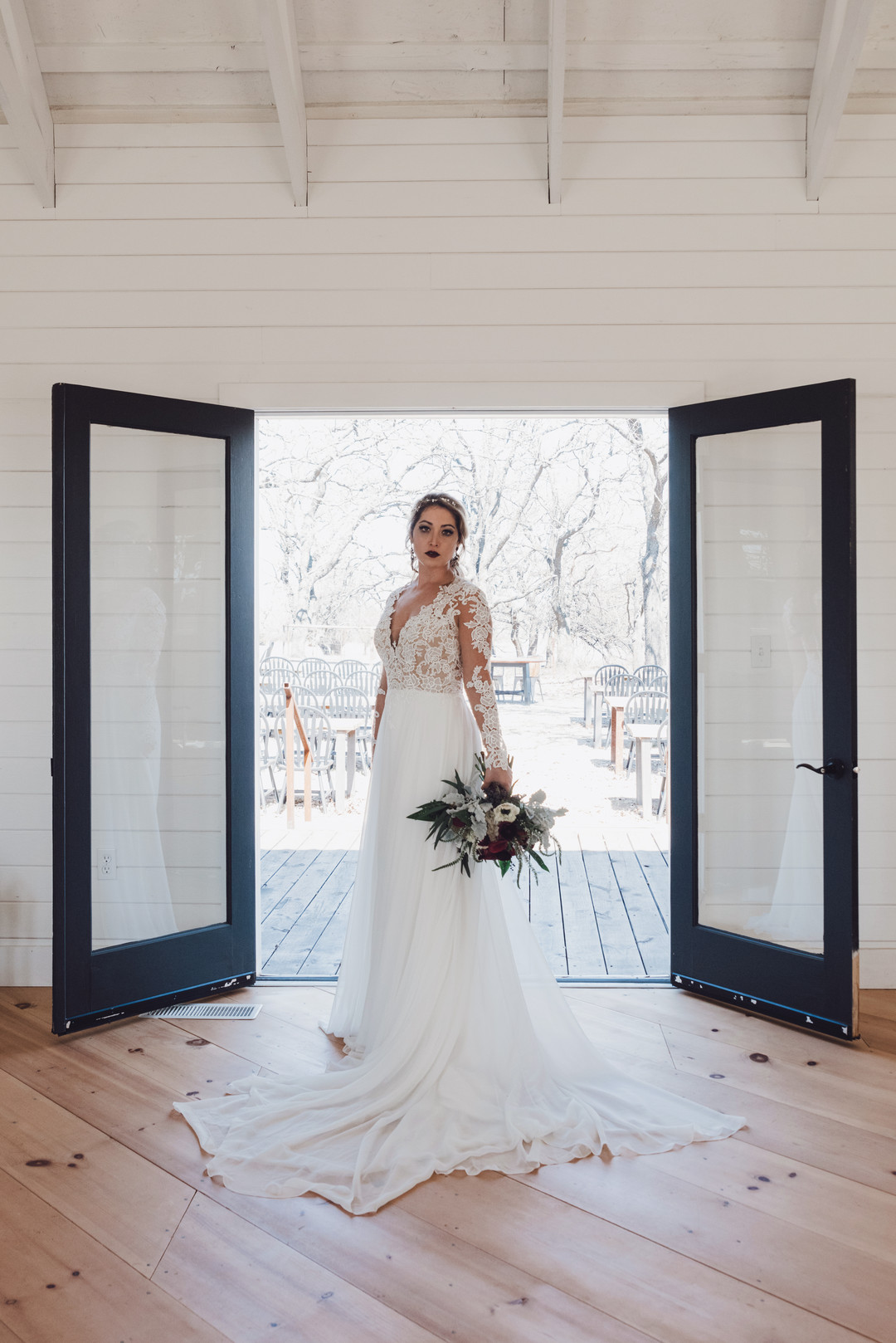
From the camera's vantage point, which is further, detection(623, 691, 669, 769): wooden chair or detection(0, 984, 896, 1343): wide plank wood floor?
detection(623, 691, 669, 769): wooden chair

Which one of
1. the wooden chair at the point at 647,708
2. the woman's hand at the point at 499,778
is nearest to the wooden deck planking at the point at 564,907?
the woman's hand at the point at 499,778

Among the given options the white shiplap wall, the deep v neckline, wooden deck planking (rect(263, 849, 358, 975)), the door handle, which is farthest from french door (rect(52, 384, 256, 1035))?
the door handle

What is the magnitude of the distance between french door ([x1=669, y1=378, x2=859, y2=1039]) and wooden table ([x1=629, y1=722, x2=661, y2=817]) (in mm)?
3783

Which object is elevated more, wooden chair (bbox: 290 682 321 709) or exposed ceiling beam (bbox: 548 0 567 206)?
exposed ceiling beam (bbox: 548 0 567 206)

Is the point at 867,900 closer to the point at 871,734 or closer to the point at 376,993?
the point at 871,734

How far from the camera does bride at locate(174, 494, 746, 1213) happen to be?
2477mm

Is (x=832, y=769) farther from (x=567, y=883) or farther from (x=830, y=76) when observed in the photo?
(x=830, y=76)

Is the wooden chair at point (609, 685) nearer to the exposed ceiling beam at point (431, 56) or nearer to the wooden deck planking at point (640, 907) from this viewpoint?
the wooden deck planking at point (640, 907)

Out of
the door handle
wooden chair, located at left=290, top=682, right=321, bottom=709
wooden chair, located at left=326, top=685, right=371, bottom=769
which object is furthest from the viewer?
wooden chair, located at left=326, top=685, right=371, bottom=769

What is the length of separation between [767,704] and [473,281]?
85.0 inches

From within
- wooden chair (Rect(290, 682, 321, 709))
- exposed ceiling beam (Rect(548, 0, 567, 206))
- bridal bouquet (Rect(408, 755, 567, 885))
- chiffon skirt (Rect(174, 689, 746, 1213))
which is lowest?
chiffon skirt (Rect(174, 689, 746, 1213))

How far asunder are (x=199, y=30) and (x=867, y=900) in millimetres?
4535

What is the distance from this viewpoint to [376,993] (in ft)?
9.92

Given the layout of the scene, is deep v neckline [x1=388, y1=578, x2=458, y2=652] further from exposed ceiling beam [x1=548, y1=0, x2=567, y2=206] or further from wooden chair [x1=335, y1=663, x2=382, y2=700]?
wooden chair [x1=335, y1=663, x2=382, y2=700]
